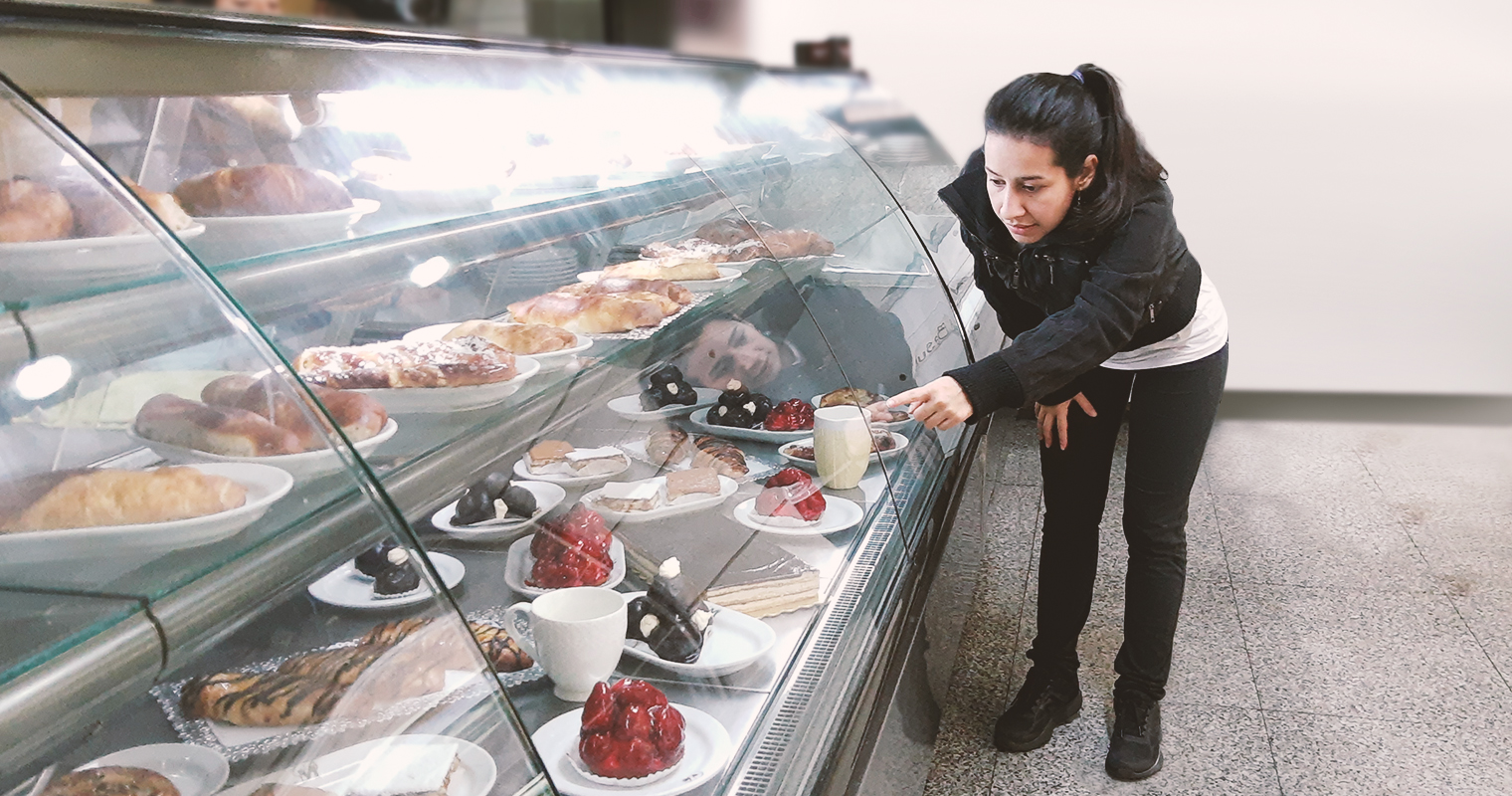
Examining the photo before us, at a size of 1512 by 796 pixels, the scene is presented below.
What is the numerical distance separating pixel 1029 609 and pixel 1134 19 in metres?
2.56

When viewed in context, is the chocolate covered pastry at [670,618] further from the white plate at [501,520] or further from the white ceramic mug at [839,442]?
the white ceramic mug at [839,442]

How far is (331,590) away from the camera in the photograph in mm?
1054

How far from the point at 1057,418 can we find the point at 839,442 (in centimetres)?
70

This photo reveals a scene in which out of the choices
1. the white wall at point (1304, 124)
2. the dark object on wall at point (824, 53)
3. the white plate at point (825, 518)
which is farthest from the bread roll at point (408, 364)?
→ the white wall at point (1304, 124)

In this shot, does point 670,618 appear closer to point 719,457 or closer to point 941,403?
point 719,457

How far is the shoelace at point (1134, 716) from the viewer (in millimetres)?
2480

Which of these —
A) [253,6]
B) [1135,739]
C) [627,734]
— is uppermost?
[253,6]

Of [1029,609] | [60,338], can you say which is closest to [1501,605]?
[1029,609]

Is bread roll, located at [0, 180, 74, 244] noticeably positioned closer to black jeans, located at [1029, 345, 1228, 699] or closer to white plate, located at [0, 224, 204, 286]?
white plate, located at [0, 224, 204, 286]

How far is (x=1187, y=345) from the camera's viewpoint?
2.29 meters

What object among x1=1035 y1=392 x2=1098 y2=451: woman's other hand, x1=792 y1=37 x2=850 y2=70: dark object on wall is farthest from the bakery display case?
x1=792 y1=37 x2=850 y2=70: dark object on wall

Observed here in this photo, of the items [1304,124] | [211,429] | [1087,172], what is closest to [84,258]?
[211,429]

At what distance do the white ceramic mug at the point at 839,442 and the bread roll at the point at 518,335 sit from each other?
1.91 ft

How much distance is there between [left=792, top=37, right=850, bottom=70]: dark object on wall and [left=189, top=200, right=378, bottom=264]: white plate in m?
2.83
